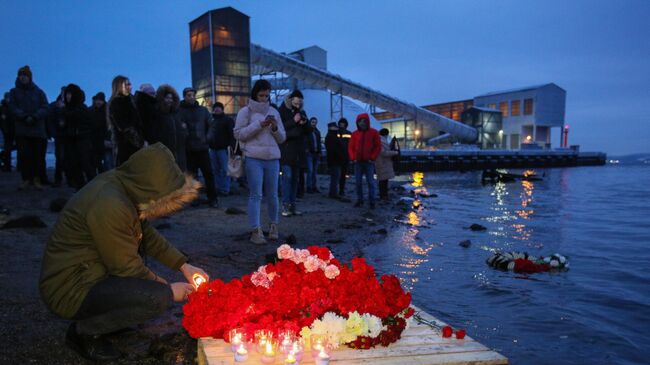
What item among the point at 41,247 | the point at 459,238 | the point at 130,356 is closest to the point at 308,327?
the point at 130,356

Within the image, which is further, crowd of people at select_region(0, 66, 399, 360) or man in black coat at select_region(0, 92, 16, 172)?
man in black coat at select_region(0, 92, 16, 172)

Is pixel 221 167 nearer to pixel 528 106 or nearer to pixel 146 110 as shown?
pixel 146 110

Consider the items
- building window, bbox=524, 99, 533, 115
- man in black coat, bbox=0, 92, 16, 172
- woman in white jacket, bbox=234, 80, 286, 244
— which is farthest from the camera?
building window, bbox=524, 99, 533, 115

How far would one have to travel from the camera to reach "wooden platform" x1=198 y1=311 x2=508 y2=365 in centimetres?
258

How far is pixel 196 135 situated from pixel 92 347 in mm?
6800

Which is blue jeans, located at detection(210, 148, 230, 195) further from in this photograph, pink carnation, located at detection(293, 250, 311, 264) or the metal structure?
the metal structure

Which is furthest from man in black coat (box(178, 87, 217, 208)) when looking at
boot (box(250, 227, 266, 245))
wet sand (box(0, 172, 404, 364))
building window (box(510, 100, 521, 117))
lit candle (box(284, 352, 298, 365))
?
building window (box(510, 100, 521, 117))

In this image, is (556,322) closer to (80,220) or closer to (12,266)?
(80,220)

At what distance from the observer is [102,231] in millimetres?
2814

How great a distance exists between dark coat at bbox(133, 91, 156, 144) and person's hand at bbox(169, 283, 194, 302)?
334cm

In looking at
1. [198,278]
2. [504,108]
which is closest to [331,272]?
[198,278]

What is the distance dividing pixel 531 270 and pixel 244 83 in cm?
3503

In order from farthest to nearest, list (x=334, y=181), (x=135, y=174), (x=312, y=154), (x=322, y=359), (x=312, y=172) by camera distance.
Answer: (x=312, y=172) < (x=312, y=154) < (x=334, y=181) < (x=135, y=174) < (x=322, y=359)

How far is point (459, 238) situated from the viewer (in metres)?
8.30
